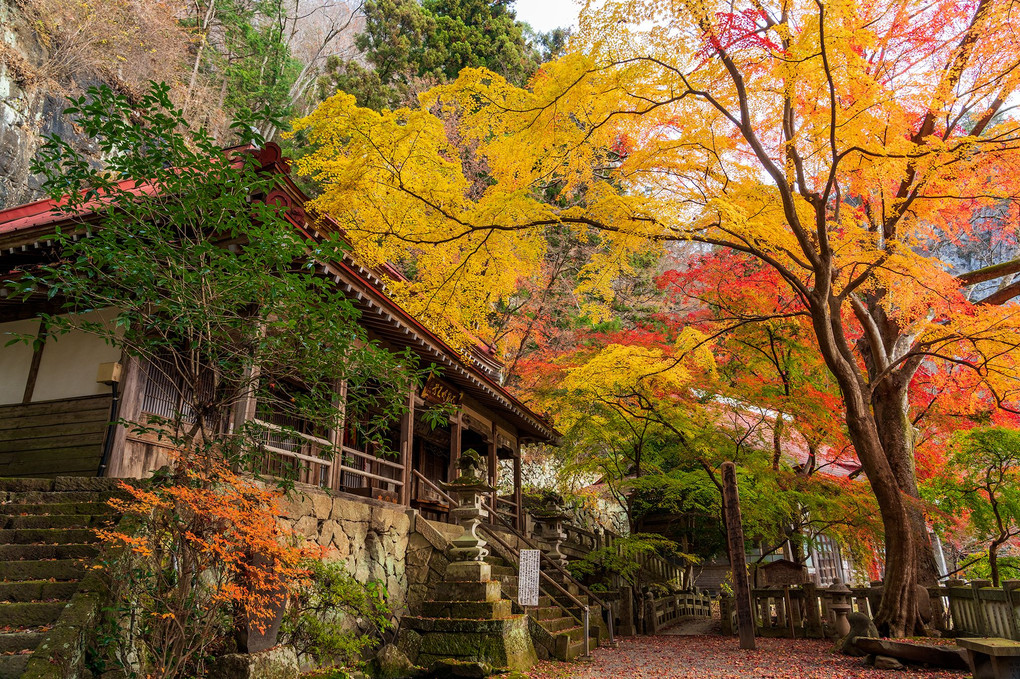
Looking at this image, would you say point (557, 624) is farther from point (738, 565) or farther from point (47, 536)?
point (47, 536)

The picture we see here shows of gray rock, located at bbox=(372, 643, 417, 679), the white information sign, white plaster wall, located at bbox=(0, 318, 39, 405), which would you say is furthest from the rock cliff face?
the white information sign

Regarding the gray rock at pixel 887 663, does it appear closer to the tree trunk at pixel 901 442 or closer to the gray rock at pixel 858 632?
the gray rock at pixel 858 632

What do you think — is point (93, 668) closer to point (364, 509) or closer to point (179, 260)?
point (179, 260)

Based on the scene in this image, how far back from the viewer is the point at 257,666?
20.0 feet

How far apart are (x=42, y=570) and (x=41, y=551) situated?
0.44 m

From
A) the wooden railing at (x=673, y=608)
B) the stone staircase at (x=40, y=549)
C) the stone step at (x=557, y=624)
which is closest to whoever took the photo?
the stone staircase at (x=40, y=549)

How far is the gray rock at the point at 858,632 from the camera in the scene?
891 cm

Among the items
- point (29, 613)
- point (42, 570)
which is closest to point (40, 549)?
point (42, 570)

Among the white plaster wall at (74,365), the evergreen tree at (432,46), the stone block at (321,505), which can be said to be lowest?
the stone block at (321,505)

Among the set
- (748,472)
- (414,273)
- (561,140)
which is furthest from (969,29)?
(414,273)

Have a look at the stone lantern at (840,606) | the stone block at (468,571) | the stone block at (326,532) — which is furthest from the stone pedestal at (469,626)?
the stone lantern at (840,606)

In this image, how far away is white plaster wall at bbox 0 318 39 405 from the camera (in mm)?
9352

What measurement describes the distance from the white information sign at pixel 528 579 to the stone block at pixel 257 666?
3.73 metres

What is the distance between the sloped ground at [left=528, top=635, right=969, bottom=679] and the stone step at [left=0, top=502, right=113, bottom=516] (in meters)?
5.84
